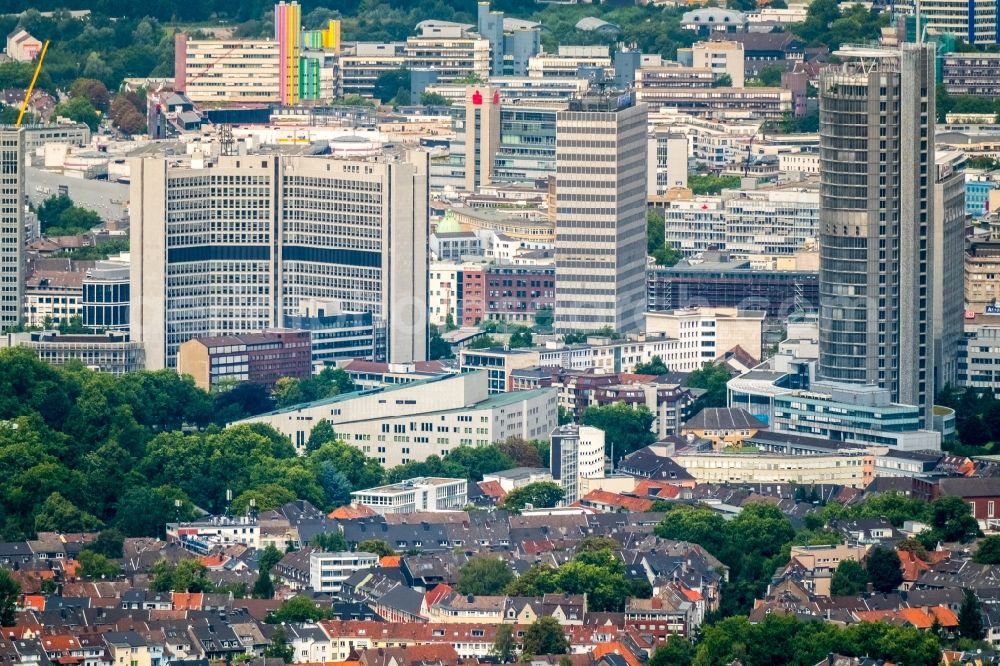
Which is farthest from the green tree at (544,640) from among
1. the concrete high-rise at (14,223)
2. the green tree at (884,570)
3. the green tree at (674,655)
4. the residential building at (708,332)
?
the concrete high-rise at (14,223)

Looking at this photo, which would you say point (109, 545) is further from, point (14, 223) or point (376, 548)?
point (14, 223)

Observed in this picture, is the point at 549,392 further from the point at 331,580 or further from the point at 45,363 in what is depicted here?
the point at 331,580

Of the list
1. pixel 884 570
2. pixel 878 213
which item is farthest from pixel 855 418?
pixel 884 570

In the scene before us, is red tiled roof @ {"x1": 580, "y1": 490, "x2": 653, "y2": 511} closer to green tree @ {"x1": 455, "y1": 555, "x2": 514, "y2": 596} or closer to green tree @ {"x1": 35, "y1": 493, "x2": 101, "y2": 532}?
green tree @ {"x1": 455, "y1": 555, "x2": 514, "y2": 596}

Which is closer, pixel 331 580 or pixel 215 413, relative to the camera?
pixel 331 580

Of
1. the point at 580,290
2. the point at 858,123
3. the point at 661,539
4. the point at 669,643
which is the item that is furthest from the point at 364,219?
the point at 669,643

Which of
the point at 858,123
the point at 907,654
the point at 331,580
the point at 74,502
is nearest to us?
the point at 907,654
